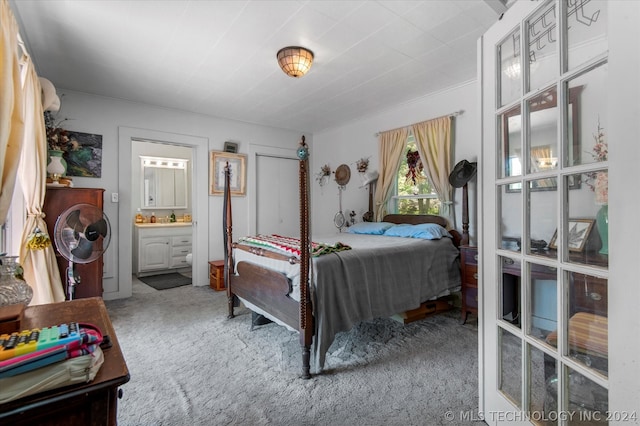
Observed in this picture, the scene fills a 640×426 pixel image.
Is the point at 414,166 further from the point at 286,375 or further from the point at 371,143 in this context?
the point at 286,375

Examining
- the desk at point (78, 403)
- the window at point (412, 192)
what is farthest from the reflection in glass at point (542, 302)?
the window at point (412, 192)

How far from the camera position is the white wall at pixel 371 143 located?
3.34 m

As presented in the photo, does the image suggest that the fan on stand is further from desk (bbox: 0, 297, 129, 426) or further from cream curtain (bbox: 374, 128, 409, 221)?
cream curtain (bbox: 374, 128, 409, 221)

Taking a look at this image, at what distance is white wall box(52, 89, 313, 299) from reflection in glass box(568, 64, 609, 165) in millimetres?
4320

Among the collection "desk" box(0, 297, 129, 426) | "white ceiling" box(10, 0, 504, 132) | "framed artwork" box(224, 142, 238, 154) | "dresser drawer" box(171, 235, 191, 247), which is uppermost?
"white ceiling" box(10, 0, 504, 132)

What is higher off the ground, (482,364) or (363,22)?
(363,22)

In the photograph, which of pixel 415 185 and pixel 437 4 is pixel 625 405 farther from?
pixel 415 185

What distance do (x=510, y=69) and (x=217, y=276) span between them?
382 centimetres

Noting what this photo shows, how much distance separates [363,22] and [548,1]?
1.37m

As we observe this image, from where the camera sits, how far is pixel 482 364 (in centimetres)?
151

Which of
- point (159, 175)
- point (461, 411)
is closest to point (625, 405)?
point (461, 411)

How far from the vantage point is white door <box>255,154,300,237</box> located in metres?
5.08

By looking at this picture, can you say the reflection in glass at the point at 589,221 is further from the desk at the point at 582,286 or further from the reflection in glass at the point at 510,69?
the reflection in glass at the point at 510,69

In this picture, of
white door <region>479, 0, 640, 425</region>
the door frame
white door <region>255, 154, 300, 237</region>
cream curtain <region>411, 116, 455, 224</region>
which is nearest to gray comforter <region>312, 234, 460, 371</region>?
cream curtain <region>411, 116, 455, 224</region>
